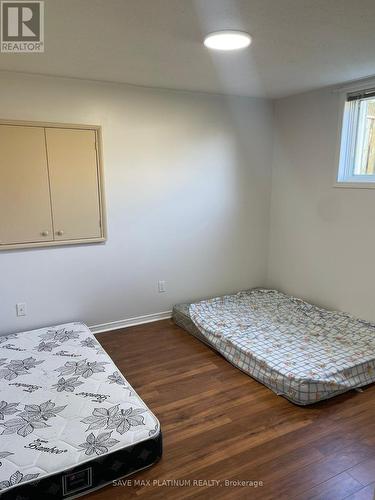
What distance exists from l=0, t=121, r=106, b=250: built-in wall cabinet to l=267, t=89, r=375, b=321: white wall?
6.58 ft

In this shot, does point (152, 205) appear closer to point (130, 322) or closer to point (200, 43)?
point (130, 322)

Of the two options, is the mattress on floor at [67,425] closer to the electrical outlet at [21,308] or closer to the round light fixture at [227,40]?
the electrical outlet at [21,308]

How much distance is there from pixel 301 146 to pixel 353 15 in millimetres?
1958

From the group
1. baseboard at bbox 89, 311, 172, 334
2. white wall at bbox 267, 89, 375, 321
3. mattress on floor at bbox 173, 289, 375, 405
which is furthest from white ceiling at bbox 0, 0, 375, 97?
baseboard at bbox 89, 311, 172, 334

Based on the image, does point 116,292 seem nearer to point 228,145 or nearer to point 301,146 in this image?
point 228,145

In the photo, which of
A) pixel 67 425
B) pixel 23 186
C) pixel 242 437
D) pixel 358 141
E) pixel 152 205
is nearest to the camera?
pixel 67 425

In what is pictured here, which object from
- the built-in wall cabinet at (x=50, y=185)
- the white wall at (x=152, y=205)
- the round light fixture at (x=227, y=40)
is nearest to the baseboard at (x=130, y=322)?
the white wall at (x=152, y=205)

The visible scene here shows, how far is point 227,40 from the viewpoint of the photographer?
2041 millimetres

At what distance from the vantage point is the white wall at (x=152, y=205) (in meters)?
2.97

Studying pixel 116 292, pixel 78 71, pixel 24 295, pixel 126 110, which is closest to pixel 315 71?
pixel 126 110

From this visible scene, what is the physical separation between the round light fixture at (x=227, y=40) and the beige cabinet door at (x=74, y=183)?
1.38 metres

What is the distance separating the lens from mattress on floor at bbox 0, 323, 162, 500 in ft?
5.36

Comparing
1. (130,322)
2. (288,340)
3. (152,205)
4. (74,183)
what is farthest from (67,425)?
(152,205)

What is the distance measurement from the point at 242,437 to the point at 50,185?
2.37 m
